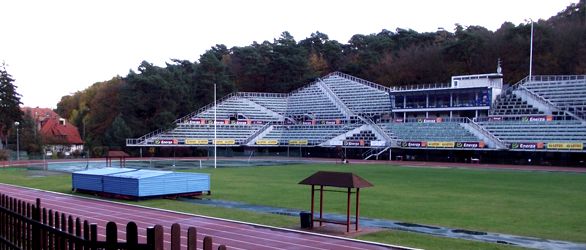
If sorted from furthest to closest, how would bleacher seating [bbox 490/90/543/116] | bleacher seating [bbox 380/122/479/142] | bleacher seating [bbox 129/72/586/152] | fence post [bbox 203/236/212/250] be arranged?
bleacher seating [bbox 490/90/543/116], bleacher seating [bbox 380/122/479/142], bleacher seating [bbox 129/72/586/152], fence post [bbox 203/236/212/250]

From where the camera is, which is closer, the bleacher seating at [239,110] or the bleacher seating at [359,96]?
the bleacher seating at [359,96]

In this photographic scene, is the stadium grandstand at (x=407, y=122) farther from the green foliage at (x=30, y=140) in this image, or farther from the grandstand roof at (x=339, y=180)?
the grandstand roof at (x=339, y=180)

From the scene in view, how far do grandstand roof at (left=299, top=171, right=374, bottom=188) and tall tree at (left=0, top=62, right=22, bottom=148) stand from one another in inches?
2704

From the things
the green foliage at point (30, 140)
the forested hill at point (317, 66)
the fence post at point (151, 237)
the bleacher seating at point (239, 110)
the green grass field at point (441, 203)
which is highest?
the forested hill at point (317, 66)

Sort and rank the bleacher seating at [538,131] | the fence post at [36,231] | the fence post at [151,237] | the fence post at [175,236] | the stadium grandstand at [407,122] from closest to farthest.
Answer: the fence post at [151,237], the fence post at [175,236], the fence post at [36,231], the bleacher seating at [538,131], the stadium grandstand at [407,122]

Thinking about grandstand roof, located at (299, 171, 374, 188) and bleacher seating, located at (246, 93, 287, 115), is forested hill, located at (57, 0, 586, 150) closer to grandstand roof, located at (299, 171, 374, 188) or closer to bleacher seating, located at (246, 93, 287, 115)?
bleacher seating, located at (246, 93, 287, 115)

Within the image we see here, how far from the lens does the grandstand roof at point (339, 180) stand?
1717cm

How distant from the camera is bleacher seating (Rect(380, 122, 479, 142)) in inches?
2581

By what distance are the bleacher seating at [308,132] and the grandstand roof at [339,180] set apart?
196 feet

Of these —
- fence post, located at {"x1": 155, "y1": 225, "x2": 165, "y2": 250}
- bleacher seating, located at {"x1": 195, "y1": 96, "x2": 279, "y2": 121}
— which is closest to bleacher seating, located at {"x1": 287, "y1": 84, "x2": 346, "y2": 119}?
bleacher seating, located at {"x1": 195, "y1": 96, "x2": 279, "y2": 121}

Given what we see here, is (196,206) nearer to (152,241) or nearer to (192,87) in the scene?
(152,241)

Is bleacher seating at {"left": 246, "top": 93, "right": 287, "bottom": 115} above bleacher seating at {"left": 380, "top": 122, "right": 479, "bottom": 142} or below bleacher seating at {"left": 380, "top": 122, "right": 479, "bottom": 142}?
above

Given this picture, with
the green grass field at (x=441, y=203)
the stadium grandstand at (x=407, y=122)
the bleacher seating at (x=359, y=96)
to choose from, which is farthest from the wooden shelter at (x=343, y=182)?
the bleacher seating at (x=359, y=96)

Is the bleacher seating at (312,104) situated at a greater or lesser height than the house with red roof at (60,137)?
greater
